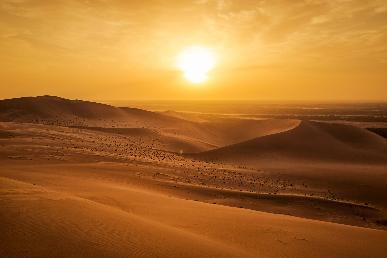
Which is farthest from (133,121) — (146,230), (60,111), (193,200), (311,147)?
(146,230)

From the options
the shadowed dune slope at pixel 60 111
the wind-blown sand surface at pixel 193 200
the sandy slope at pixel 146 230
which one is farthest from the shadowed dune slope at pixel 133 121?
the sandy slope at pixel 146 230

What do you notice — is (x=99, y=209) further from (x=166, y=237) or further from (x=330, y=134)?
(x=330, y=134)

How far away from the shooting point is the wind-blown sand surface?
5.38m

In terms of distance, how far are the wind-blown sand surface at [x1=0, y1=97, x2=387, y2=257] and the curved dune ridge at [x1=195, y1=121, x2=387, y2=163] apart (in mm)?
118

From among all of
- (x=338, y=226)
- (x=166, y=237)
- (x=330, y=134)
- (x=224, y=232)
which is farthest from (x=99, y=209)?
(x=330, y=134)

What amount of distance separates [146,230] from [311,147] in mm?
25505

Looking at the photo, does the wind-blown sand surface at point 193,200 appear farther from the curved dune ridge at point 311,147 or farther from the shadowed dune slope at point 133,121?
the shadowed dune slope at point 133,121

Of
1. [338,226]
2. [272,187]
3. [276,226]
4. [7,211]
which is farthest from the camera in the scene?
[272,187]

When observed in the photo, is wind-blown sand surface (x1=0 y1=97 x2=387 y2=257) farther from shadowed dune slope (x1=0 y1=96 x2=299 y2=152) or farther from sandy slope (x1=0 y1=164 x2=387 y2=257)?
shadowed dune slope (x1=0 y1=96 x2=299 y2=152)

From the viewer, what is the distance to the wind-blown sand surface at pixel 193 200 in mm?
5379

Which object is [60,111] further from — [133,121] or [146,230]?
[146,230]

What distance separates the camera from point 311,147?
2975cm

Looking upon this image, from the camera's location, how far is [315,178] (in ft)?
62.6

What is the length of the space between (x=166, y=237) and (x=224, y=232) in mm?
1593
